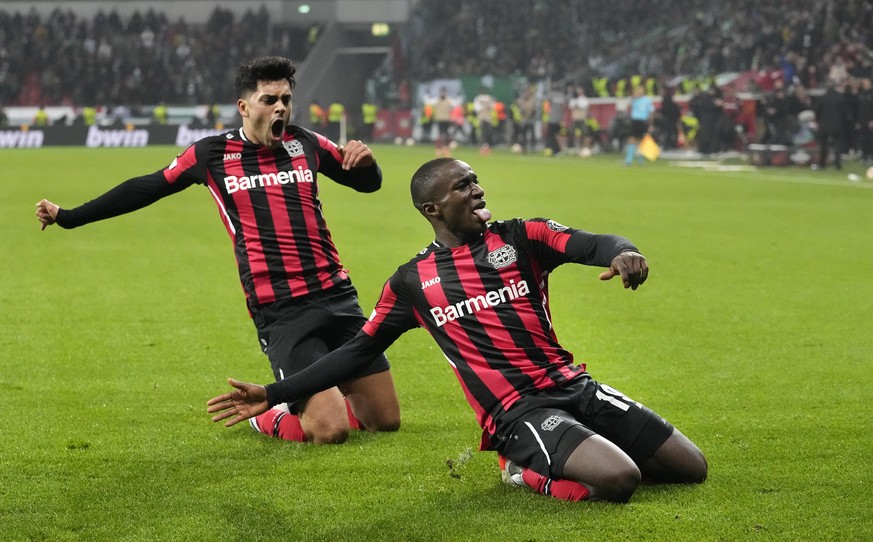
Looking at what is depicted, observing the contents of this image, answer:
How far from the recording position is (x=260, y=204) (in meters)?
6.63

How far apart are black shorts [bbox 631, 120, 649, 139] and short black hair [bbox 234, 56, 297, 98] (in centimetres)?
2662

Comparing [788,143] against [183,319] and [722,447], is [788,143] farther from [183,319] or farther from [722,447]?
[722,447]

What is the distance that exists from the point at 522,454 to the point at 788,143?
2667 cm

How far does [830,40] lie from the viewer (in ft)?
108

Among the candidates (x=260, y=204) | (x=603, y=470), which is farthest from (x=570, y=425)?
(x=260, y=204)

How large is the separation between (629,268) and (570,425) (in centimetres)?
80

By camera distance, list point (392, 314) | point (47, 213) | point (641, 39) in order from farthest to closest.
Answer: point (641, 39), point (47, 213), point (392, 314)

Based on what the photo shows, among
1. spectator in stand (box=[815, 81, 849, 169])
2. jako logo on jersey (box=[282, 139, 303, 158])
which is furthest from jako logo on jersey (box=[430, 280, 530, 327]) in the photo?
spectator in stand (box=[815, 81, 849, 169])

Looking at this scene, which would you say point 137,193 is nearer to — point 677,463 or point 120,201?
point 120,201

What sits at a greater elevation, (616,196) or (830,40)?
(830,40)

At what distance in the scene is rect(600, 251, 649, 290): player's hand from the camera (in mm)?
4504

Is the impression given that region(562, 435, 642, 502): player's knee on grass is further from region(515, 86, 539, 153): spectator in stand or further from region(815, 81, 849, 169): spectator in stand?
region(515, 86, 539, 153): spectator in stand

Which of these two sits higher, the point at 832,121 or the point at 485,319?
the point at 485,319

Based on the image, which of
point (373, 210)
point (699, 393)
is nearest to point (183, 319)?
point (699, 393)
